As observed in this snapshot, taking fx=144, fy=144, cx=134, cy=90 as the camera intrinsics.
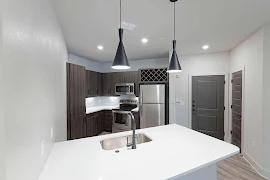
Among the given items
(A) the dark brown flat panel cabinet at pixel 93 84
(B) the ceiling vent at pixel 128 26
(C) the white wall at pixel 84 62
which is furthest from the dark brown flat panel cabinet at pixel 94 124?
(B) the ceiling vent at pixel 128 26

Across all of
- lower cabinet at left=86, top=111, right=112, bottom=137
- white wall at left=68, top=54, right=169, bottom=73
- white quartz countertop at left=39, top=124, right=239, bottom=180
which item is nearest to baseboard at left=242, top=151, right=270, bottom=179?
white quartz countertop at left=39, top=124, right=239, bottom=180

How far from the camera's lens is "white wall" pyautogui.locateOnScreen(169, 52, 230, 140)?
4.14 meters

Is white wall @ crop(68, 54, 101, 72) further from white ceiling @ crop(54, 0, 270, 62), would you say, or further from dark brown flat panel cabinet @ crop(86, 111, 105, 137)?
dark brown flat panel cabinet @ crop(86, 111, 105, 137)

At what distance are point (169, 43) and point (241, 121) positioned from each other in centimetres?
250

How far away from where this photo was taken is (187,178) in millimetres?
1534

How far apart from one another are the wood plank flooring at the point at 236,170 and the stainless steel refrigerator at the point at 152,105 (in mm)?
1807

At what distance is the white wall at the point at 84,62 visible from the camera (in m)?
4.45

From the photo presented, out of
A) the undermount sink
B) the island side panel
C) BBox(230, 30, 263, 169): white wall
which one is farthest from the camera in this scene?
BBox(230, 30, 263, 169): white wall

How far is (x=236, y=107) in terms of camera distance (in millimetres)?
3633

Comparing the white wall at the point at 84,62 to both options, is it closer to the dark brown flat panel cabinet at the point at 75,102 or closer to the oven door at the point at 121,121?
the dark brown flat panel cabinet at the point at 75,102

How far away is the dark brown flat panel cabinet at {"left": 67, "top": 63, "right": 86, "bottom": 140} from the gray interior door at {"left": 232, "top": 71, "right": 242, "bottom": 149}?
3.71 metres

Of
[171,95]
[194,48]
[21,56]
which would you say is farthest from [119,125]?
[21,56]

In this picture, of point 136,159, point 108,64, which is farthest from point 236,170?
point 108,64

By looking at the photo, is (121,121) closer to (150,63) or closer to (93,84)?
(93,84)
